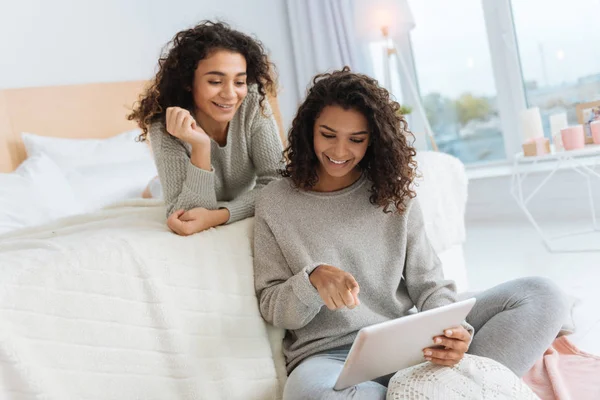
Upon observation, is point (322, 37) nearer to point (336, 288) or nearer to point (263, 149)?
point (263, 149)

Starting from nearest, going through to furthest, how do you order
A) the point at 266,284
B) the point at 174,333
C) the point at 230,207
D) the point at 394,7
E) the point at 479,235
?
the point at 174,333 < the point at 266,284 < the point at 230,207 < the point at 479,235 < the point at 394,7

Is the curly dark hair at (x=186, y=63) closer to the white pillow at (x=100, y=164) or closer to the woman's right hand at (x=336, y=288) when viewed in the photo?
the woman's right hand at (x=336, y=288)

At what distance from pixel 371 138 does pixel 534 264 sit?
1605 millimetres

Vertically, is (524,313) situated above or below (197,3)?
below

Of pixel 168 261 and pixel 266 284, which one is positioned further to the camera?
pixel 266 284

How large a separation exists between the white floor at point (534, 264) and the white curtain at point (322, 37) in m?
1.25

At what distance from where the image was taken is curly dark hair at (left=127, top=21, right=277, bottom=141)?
1660 mm

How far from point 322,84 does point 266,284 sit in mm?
450

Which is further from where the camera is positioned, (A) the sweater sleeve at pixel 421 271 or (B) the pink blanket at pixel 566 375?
(B) the pink blanket at pixel 566 375

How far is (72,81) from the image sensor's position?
10.1 ft

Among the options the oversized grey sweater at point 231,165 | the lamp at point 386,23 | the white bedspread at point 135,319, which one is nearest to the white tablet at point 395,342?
the white bedspread at point 135,319

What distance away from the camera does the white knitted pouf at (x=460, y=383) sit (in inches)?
47.2

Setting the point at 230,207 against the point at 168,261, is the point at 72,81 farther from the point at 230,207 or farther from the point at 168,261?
the point at 168,261

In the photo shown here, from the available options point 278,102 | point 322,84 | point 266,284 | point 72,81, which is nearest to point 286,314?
point 266,284
